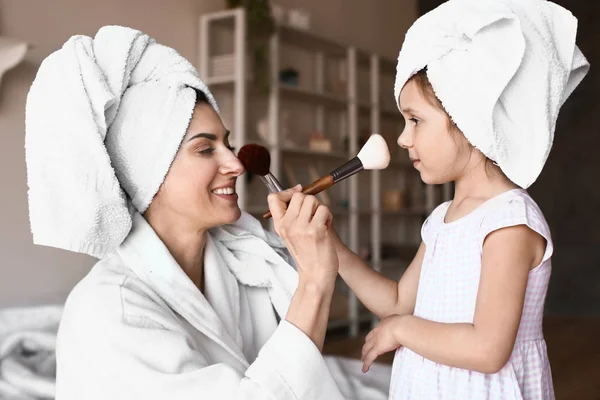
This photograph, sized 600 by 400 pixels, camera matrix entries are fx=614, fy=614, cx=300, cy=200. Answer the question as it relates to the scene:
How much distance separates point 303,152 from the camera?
402cm

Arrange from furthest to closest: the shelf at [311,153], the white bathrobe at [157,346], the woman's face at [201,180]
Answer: the shelf at [311,153] → the woman's face at [201,180] → the white bathrobe at [157,346]

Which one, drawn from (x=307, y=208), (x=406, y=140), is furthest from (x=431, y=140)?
(x=307, y=208)

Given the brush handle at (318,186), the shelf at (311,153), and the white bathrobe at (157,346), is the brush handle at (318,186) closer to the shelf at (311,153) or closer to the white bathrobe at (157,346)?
the white bathrobe at (157,346)

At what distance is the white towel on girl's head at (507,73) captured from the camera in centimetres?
102

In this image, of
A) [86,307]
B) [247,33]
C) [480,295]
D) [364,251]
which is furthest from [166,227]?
[364,251]

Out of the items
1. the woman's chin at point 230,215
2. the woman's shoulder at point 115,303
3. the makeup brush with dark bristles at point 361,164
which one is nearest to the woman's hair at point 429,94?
the makeup brush with dark bristles at point 361,164

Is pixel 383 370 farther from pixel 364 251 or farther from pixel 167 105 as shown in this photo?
pixel 364 251

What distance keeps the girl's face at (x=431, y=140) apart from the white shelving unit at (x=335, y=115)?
7.63 ft

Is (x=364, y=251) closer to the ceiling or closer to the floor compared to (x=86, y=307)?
closer to the floor

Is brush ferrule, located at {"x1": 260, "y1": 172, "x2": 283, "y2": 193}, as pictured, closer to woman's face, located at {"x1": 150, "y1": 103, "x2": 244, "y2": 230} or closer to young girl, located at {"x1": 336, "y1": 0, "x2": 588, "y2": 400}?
woman's face, located at {"x1": 150, "y1": 103, "x2": 244, "y2": 230}

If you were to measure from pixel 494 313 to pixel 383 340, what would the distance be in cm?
22

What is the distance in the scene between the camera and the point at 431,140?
1134 millimetres

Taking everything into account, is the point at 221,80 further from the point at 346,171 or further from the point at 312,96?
the point at 346,171

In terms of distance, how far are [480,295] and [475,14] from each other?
18.7 inches
